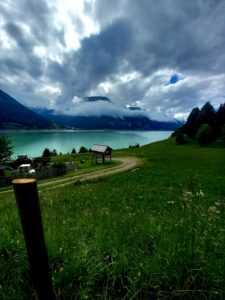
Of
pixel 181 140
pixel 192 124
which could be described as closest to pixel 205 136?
pixel 181 140

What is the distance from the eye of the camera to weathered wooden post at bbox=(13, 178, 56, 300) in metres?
2.11

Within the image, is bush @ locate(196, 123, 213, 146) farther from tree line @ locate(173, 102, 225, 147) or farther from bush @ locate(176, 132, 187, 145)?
bush @ locate(176, 132, 187, 145)

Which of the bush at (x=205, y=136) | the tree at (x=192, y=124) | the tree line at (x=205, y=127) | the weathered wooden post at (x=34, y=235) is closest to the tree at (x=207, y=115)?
the tree line at (x=205, y=127)

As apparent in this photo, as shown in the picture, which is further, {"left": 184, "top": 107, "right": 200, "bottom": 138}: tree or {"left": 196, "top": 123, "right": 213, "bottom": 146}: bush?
{"left": 184, "top": 107, "right": 200, "bottom": 138}: tree

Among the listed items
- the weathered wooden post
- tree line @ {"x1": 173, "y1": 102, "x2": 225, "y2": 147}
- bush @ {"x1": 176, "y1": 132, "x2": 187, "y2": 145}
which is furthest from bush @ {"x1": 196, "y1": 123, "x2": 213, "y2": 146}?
the weathered wooden post

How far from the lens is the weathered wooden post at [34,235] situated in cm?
211

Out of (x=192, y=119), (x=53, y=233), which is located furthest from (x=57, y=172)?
(x=192, y=119)

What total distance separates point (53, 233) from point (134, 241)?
1404 millimetres

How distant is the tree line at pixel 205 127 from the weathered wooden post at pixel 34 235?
9082cm

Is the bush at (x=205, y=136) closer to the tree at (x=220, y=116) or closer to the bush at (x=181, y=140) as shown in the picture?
the bush at (x=181, y=140)

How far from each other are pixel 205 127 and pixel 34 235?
9461 centimetres

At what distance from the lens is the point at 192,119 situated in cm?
10862

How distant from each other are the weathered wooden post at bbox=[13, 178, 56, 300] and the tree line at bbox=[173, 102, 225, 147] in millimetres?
90823

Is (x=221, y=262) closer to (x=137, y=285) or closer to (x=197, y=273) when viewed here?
(x=197, y=273)
